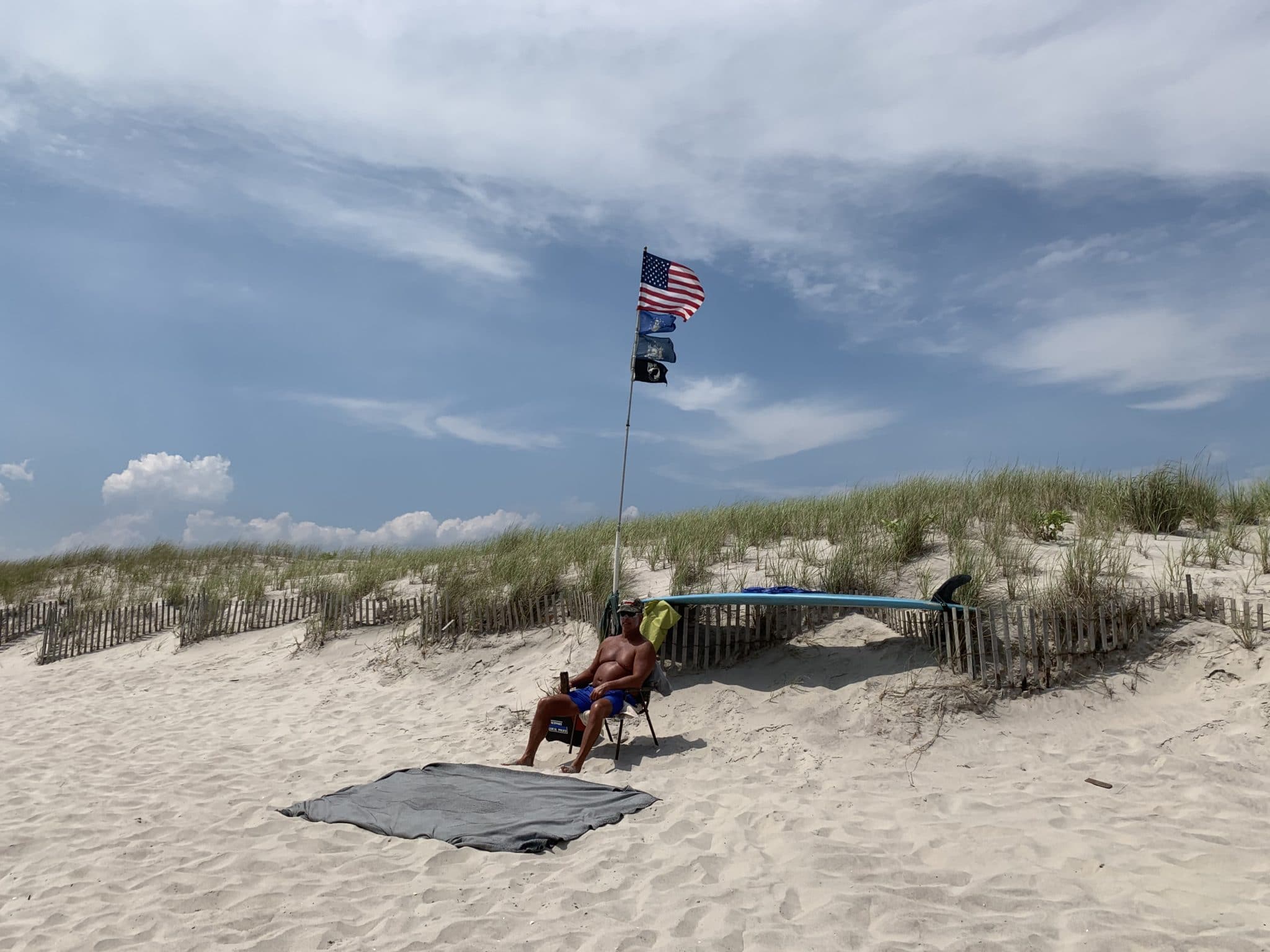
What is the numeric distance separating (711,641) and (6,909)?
618 cm

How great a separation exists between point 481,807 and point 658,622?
2.80 meters

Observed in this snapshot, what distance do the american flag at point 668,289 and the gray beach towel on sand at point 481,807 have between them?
18.7 ft

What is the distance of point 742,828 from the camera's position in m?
5.43

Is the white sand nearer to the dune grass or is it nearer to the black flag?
the dune grass

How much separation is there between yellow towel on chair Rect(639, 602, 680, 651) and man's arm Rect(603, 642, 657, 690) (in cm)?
79

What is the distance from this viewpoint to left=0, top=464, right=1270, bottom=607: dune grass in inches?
355

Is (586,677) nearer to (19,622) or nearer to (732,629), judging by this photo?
(732,629)

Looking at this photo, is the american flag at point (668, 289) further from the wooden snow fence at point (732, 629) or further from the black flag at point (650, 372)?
the wooden snow fence at point (732, 629)

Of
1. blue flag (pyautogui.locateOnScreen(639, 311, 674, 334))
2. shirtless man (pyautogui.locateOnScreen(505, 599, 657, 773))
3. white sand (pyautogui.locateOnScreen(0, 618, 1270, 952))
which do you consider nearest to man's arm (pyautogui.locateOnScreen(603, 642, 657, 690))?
shirtless man (pyautogui.locateOnScreen(505, 599, 657, 773))

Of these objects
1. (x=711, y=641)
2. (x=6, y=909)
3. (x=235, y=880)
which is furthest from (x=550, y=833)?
(x=711, y=641)

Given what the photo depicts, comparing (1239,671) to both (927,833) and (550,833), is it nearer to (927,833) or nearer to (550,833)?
(927,833)

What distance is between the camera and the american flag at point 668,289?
10.0 metres

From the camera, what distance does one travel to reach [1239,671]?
6.70 meters

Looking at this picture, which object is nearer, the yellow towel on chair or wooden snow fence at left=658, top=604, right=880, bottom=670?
the yellow towel on chair
